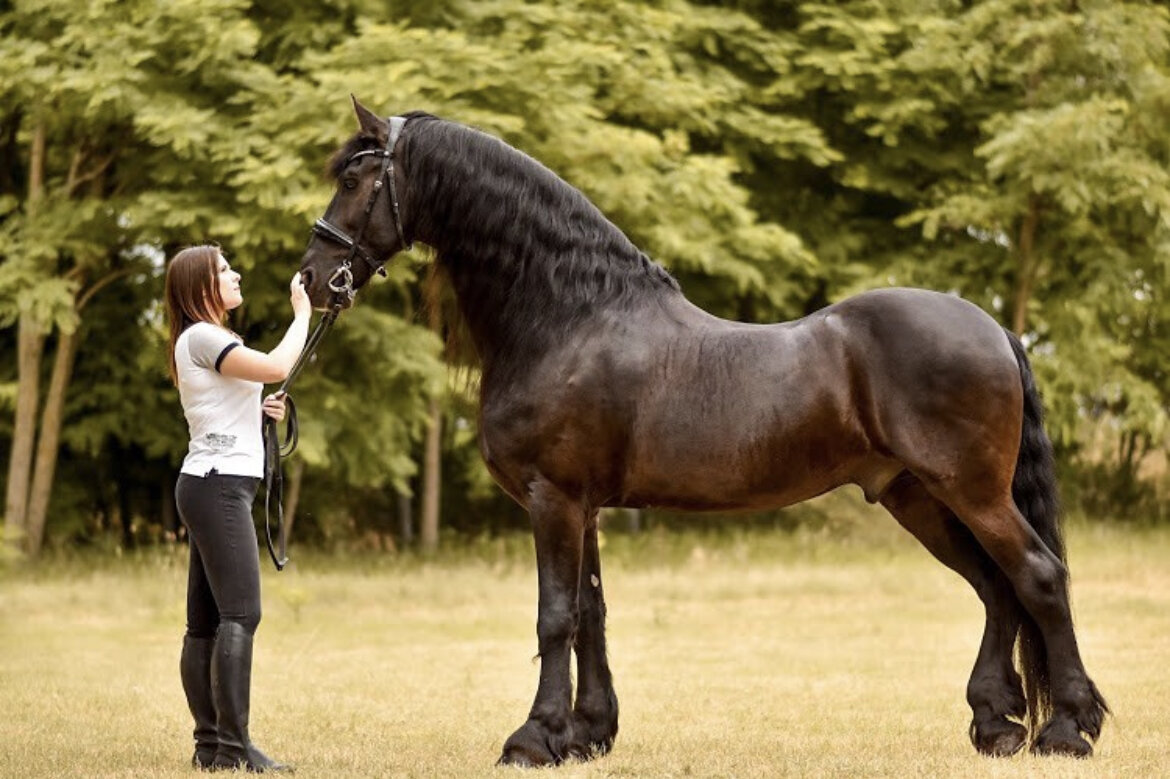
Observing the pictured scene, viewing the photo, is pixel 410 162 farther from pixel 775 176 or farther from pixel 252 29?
pixel 775 176

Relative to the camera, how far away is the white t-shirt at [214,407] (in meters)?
6.32

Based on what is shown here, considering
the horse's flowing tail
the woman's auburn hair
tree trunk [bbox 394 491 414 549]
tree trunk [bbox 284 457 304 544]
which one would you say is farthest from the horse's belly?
tree trunk [bbox 394 491 414 549]

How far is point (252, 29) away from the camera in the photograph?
1527cm

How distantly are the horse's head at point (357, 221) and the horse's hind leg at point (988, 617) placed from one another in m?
2.40

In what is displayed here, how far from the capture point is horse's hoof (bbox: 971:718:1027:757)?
6.72 metres

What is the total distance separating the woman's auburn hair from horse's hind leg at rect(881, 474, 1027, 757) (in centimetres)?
292

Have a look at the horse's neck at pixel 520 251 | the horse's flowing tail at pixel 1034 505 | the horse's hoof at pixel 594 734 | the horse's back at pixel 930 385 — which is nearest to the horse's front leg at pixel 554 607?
the horse's hoof at pixel 594 734

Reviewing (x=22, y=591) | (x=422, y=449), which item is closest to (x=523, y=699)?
(x=22, y=591)

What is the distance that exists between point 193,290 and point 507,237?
125cm

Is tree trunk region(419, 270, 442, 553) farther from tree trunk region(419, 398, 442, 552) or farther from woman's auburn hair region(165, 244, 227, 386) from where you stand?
woman's auburn hair region(165, 244, 227, 386)

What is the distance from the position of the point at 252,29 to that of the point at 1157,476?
14.7 m

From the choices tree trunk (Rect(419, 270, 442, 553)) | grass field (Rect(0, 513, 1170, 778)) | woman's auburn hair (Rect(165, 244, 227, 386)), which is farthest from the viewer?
tree trunk (Rect(419, 270, 442, 553))

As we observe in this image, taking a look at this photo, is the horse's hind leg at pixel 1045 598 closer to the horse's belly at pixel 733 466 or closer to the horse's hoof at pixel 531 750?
the horse's belly at pixel 733 466

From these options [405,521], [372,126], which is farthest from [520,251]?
[405,521]
